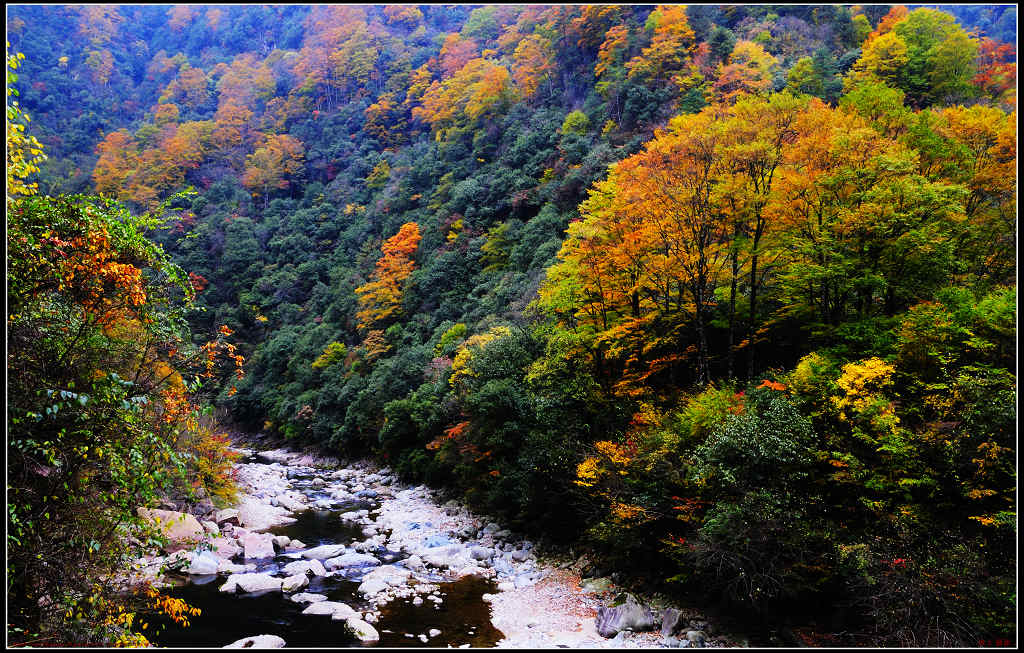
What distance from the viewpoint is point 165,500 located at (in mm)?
17266

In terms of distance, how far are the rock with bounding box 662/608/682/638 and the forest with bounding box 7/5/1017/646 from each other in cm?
91

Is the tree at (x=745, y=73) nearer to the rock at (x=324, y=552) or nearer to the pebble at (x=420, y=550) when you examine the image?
the pebble at (x=420, y=550)

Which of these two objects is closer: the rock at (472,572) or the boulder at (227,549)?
the rock at (472,572)

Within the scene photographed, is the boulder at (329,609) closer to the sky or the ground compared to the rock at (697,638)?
closer to the ground

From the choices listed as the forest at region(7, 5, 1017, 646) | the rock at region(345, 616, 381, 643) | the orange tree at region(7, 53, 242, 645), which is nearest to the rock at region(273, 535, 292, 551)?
the forest at region(7, 5, 1017, 646)

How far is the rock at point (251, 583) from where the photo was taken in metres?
13.3

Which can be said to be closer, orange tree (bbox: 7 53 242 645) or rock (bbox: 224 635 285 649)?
orange tree (bbox: 7 53 242 645)

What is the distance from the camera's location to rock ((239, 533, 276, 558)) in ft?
53.1

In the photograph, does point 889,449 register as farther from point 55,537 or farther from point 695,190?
point 55,537

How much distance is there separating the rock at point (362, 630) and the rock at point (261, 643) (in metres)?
1.42

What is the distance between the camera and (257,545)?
16.7 metres

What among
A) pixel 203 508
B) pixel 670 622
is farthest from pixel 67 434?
pixel 203 508

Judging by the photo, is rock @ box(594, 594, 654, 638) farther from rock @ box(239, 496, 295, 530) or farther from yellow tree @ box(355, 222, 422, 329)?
→ yellow tree @ box(355, 222, 422, 329)

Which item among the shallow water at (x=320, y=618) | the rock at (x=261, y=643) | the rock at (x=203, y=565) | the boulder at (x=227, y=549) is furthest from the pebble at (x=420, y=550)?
the rock at (x=261, y=643)
